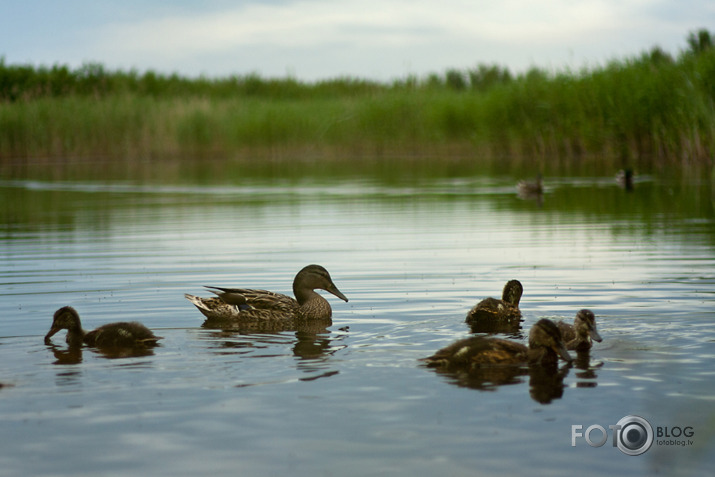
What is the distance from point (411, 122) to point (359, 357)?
3472cm

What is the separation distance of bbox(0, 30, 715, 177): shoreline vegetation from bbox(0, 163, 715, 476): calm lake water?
1371 centimetres

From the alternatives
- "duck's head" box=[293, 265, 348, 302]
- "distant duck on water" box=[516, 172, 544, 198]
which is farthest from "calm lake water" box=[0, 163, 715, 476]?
"distant duck on water" box=[516, 172, 544, 198]

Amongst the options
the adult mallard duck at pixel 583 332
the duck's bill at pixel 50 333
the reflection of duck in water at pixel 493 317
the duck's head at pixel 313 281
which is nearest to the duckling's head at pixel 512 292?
the reflection of duck in water at pixel 493 317

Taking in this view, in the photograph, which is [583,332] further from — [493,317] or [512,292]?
[512,292]

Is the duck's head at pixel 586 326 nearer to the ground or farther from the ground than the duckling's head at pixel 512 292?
nearer to the ground

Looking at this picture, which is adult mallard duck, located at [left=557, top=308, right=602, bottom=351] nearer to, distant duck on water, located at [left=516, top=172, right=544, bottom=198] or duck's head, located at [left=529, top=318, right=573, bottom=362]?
duck's head, located at [left=529, top=318, right=573, bottom=362]

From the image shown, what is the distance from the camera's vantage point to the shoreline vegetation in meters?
29.9

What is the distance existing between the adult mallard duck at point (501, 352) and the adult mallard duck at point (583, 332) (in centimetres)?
36

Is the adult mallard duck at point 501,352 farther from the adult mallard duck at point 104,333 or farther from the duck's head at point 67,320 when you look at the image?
the duck's head at point 67,320

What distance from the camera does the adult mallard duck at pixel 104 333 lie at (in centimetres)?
756

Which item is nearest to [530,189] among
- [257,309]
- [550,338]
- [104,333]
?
[257,309]

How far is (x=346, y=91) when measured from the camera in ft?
192

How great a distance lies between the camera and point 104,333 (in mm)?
7754

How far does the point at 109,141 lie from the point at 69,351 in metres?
37.2
